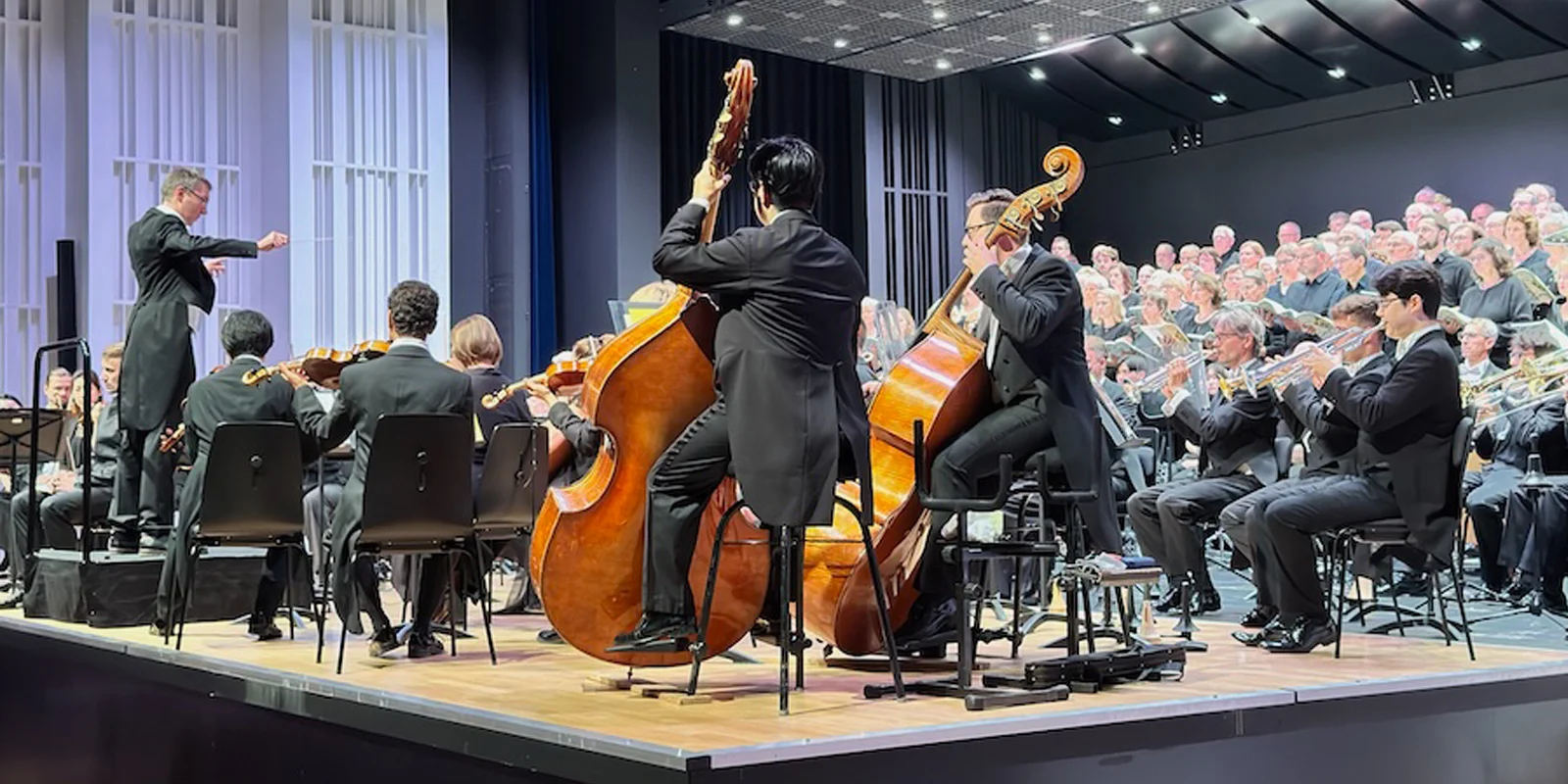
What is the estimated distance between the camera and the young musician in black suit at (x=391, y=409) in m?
5.32

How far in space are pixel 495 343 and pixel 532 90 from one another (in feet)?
18.9

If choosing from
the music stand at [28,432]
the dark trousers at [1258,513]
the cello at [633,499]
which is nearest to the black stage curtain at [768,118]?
the music stand at [28,432]

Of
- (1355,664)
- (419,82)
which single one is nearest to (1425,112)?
(419,82)

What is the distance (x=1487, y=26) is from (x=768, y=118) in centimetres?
506

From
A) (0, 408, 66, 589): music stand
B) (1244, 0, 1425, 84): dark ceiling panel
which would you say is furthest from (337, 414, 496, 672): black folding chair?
(1244, 0, 1425, 84): dark ceiling panel

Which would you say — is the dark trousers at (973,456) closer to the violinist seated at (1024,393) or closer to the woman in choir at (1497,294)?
the violinist seated at (1024,393)

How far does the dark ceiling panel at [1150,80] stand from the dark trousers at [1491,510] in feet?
20.9

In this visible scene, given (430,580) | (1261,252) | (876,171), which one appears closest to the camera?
(430,580)

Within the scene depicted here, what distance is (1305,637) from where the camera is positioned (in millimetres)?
5402

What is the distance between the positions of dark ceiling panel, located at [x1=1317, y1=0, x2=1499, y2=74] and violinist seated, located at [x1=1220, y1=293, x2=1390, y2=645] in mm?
6114

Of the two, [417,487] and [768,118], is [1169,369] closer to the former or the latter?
[417,487]

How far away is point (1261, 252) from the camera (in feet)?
33.5

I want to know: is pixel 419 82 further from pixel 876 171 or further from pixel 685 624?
pixel 685 624

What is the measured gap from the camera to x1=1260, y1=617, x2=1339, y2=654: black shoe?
213 inches
